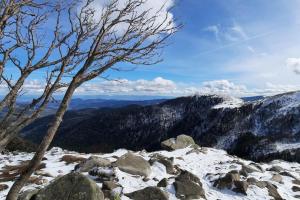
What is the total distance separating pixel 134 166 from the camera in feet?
88.5

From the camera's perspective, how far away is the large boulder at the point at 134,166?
26.3m

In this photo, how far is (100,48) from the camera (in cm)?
949

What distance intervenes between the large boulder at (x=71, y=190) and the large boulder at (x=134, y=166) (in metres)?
8.47

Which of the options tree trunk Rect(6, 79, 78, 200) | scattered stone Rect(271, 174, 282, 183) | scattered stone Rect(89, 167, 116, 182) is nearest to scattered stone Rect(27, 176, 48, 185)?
scattered stone Rect(89, 167, 116, 182)

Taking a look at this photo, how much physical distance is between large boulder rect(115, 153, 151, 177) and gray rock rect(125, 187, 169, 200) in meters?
4.95

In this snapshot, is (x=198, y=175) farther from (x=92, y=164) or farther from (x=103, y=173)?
(x=103, y=173)

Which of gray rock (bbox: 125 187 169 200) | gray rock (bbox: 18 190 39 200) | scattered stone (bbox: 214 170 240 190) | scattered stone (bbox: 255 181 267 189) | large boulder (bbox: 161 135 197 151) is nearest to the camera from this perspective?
gray rock (bbox: 18 190 39 200)

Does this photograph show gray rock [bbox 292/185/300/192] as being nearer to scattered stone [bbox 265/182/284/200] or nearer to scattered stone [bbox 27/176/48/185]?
scattered stone [bbox 265/182/284/200]

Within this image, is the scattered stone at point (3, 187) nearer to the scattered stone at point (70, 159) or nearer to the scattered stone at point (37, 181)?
the scattered stone at point (37, 181)

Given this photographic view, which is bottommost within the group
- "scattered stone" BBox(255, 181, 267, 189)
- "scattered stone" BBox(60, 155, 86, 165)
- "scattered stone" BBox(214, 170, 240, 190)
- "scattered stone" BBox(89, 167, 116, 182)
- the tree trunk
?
"scattered stone" BBox(255, 181, 267, 189)

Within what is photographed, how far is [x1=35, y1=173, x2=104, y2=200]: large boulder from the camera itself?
17.2 meters

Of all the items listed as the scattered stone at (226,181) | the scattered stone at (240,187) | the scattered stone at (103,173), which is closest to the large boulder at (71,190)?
the scattered stone at (103,173)

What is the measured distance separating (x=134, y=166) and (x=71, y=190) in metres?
9.98

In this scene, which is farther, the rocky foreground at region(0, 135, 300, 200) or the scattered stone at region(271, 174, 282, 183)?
the scattered stone at region(271, 174, 282, 183)
